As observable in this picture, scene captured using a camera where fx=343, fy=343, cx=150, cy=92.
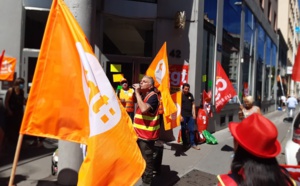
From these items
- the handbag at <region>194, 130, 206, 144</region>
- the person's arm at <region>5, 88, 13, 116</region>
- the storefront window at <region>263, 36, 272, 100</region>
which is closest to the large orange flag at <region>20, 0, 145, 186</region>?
the person's arm at <region>5, 88, 13, 116</region>

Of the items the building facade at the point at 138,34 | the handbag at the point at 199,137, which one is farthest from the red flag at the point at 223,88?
the handbag at the point at 199,137

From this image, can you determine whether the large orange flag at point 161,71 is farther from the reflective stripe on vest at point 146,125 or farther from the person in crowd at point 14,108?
the person in crowd at point 14,108

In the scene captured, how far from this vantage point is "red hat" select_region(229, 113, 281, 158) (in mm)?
1895

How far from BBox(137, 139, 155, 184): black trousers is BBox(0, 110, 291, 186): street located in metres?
0.80

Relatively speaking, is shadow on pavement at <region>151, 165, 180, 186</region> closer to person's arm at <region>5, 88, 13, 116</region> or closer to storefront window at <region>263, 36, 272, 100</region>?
person's arm at <region>5, 88, 13, 116</region>

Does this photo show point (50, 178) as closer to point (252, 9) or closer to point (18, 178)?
point (18, 178)

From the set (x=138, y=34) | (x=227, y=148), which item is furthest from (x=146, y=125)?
(x=138, y=34)

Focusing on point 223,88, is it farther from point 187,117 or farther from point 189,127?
point 189,127

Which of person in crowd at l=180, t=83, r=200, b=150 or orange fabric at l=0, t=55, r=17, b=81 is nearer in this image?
orange fabric at l=0, t=55, r=17, b=81

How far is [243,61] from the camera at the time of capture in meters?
16.2

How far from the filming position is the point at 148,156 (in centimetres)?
512

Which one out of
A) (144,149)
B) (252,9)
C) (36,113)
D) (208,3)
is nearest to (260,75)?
(252,9)

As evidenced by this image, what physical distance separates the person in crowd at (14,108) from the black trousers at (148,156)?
4.22 m

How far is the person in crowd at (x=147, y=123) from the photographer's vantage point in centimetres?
501
